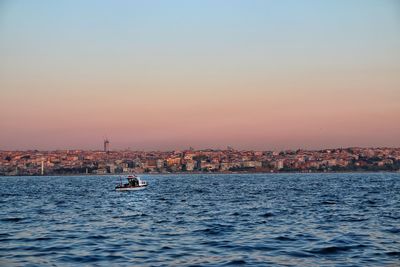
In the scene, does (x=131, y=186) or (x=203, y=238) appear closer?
(x=203, y=238)

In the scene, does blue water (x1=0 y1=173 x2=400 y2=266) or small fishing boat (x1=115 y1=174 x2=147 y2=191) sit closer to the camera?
blue water (x1=0 y1=173 x2=400 y2=266)

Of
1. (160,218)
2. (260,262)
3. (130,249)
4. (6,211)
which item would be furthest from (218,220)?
(6,211)

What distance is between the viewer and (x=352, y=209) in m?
45.2

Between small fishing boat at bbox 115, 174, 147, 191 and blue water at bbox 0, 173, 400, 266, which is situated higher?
blue water at bbox 0, 173, 400, 266

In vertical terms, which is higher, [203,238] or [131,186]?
[203,238]

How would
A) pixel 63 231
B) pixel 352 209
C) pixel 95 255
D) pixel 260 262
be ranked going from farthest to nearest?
pixel 352 209
pixel 63 231
pixel 95 255
pixel 260 262

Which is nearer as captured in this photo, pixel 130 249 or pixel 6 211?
pixel 130 249

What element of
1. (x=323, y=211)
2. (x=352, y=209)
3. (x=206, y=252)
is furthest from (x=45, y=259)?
(x=352, y=209)

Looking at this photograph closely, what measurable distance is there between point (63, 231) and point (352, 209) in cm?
2372

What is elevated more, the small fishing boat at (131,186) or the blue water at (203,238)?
the blue water at (203,238)

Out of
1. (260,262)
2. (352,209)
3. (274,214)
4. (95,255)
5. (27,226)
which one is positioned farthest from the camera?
(352,209)

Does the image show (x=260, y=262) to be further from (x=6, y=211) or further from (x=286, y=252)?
(x=6, y=211)

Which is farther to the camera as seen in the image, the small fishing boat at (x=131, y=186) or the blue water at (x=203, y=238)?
the small fishing boat at (x=131, y=186)

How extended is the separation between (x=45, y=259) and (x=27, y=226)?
12339 millimetres
